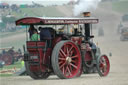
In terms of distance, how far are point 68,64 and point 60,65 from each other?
1.15 feet

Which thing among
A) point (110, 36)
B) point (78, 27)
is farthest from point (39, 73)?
point (110, 36)

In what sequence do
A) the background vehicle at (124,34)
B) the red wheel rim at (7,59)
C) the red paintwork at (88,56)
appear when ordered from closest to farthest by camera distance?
1. the red paintwork at (88,56)
2. the red wheel rim at (7,59)
3. the background vehicle at (124,34)

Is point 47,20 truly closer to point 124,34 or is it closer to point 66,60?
point 66,60

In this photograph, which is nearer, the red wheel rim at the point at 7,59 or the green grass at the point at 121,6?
the red wheel rim at the point at 7,59

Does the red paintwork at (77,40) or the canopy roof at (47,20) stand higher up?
the canopy roof at (47,20)

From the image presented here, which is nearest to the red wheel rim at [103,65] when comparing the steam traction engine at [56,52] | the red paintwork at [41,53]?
the steam traction engine at [56,52]

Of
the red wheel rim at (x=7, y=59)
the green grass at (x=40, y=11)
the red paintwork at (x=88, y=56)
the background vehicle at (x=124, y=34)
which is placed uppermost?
the green grass at (x=40, y=11)

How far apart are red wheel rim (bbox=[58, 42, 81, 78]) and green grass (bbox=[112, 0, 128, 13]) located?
27.7m

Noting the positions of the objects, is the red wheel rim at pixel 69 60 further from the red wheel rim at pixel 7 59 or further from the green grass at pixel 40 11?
the green grass at pixel 40 11

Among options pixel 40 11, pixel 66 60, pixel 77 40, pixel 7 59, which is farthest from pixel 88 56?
pixel 40 11

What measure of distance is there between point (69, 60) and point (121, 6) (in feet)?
110

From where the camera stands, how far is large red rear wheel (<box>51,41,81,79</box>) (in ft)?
52.4

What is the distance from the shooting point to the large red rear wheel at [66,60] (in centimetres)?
1597

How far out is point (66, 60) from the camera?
1650 cm
